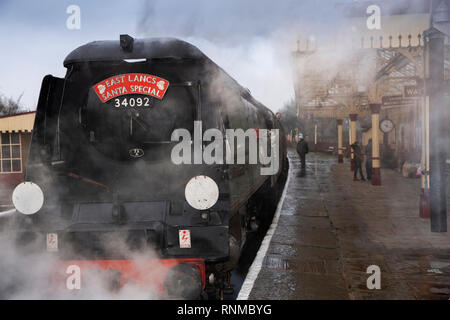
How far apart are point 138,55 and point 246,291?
2.58m

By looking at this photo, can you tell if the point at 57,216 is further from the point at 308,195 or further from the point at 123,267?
the point at 308,195

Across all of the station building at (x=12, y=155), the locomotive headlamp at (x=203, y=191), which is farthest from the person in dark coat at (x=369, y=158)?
the locomotive headlamp at (x=203, y=191)

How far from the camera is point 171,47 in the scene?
4.09 metres

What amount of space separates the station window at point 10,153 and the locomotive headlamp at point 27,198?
12490mm

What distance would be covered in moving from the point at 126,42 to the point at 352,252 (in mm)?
4116

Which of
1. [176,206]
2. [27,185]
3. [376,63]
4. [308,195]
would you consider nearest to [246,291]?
[176,206]

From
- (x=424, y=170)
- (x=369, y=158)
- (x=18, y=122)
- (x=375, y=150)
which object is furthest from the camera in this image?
(x=369, y=158)

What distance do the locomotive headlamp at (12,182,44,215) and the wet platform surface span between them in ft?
7.31

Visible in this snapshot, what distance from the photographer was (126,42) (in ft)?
13.4

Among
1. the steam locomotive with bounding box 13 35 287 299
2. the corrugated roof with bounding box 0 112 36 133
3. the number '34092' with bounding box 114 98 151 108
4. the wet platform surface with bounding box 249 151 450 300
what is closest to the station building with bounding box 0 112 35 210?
the corrugated roof with bounding box 0 112 36 133

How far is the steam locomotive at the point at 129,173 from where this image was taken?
378 centimetres

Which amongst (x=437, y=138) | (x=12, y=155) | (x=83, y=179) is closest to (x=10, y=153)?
(x=12, y=155)

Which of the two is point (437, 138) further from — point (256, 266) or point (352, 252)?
point (256, 266)

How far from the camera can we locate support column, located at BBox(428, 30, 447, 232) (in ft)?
23.7
